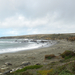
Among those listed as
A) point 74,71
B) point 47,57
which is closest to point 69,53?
point 47,57

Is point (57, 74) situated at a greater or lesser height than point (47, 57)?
greater

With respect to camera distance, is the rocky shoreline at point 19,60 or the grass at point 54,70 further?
the rocky shoreline at point 19,60

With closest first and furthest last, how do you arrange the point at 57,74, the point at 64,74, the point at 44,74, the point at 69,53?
the point at 64,74 < the point at 57,74 < the point at 44,74 < the point at 69,53

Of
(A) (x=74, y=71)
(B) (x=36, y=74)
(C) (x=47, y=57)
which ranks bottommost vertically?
(C) (x=47, y=57)

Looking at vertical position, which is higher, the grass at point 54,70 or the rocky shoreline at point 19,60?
the grass at point 54,70

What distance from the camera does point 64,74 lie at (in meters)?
3.86

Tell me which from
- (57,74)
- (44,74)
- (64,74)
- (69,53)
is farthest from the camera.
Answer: (69,53)

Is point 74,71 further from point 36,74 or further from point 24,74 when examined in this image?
point 24,74

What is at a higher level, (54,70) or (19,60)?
(54,70)

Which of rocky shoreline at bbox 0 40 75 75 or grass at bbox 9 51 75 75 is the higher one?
grass at bbox 9 51 75 75

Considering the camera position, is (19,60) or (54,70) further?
(19,60)

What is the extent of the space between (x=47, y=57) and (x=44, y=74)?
248 inches

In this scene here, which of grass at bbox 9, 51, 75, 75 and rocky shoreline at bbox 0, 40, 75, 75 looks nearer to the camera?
grass at bbox 9, 51, 75, 75

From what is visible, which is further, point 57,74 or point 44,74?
point 44,74
